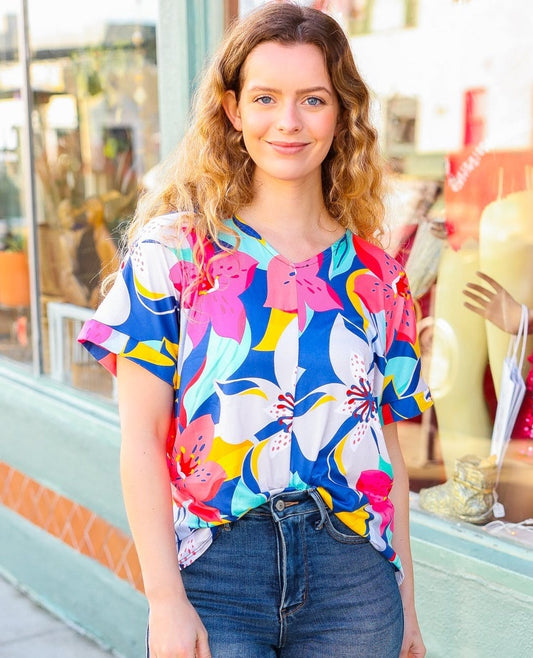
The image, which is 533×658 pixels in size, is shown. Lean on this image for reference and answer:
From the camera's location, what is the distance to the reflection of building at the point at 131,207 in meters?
2.74

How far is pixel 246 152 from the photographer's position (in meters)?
1.84

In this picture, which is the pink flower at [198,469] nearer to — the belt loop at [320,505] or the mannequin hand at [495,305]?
the belt loop at [320,505]

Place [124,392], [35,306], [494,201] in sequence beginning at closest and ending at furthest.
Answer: [124,392] < [494,201] < [35,306]

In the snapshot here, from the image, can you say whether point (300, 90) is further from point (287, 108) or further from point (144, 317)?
point (144, 317)

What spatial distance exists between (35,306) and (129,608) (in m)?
1.58

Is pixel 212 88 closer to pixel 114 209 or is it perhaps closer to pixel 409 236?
pixel 409 236

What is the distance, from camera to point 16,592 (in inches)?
168

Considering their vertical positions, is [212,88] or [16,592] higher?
[212,88]

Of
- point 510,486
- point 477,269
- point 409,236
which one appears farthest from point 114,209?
point 510,486

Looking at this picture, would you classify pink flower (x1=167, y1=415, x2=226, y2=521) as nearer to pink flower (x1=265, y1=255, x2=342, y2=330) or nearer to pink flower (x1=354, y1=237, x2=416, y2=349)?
pink flower (x1=265, y1=255, x2=342, y2=330)

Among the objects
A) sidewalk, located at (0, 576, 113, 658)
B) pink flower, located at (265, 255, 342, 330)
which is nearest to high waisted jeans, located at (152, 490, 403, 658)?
pink flower, located at (265, 255, 342, 330)

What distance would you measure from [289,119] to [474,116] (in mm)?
1332

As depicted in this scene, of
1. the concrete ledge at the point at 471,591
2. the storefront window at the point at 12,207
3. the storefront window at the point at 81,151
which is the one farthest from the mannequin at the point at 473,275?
the storefront window at the point at 12,207

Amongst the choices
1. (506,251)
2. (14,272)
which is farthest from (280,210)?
(14,272)
